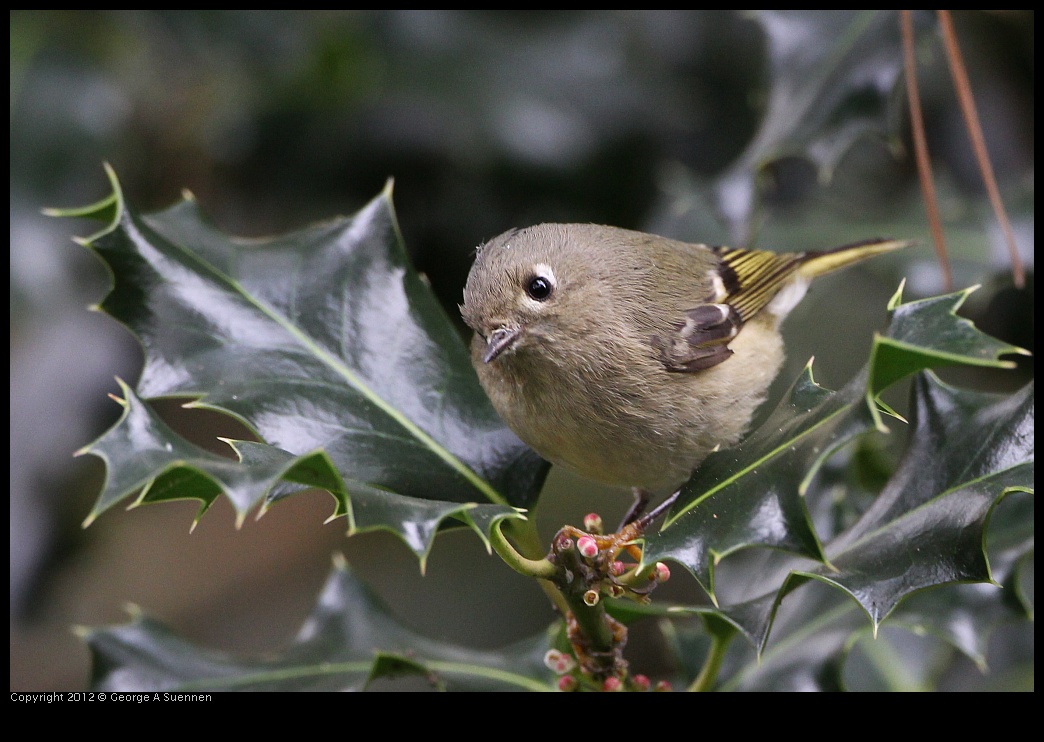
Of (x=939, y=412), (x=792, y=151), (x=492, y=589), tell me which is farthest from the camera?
(x=492, y=589)

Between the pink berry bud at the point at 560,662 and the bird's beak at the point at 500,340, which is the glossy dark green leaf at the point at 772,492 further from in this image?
the bird's beak at the point at 500,340

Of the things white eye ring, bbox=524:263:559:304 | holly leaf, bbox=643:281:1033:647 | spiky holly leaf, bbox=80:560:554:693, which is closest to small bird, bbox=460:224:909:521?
white eye ring, bbox=524:263:559:304

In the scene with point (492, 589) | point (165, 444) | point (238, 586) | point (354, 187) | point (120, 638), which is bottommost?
point (238, 586)

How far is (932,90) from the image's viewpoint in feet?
12.9

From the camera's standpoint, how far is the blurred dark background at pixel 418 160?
3.36m

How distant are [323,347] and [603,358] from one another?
631 mm

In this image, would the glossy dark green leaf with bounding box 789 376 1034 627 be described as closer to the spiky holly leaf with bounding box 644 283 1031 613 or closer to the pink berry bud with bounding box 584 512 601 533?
the spiky holly leaf with bounding box 644 283 1031 613

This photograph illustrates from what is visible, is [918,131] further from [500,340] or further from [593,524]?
[593,524]

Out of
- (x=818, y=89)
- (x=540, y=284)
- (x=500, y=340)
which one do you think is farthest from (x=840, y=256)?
(x=500, y=340)

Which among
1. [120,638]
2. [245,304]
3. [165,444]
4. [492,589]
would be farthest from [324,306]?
[492,589]

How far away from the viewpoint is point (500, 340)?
212cm

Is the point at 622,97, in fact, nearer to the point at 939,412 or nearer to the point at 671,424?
the point at 671,424

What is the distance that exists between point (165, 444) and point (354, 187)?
2.61m

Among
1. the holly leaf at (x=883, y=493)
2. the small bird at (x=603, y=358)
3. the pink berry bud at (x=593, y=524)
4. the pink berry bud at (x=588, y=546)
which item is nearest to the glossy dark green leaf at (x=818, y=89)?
the small bird at (x=603, y=358)
